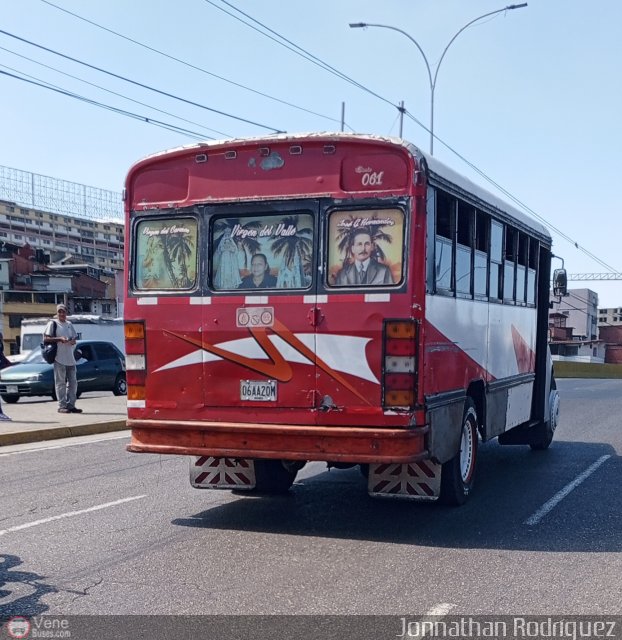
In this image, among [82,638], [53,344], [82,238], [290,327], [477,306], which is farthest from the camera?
[82,238]

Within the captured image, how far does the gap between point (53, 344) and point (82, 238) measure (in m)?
130

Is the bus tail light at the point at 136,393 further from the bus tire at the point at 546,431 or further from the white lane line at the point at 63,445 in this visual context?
the bus tire at the point at 546,431

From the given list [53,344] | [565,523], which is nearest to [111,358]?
[53,344]

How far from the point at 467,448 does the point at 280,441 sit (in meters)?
2.21

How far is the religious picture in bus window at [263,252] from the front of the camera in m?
7.37

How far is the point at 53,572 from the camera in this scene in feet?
19.4

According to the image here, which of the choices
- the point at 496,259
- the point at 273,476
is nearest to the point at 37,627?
the point at 273,476

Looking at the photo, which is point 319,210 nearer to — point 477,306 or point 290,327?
point 290,327

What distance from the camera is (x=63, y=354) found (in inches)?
635

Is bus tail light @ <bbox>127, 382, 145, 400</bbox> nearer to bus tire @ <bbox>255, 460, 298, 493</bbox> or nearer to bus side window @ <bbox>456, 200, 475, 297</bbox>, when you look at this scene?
bus tire @ <bbox>255, 460, 298, 493</bbox>

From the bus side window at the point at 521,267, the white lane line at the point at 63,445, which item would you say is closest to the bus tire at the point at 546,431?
the bus side window at the point at 521,267

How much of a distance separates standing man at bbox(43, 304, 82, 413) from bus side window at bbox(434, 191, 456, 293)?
9514 millimetres

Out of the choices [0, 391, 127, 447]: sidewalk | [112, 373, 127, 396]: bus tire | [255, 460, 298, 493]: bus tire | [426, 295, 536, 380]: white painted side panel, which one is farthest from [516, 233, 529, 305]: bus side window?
[112, 373, 127, 396]: bus tire

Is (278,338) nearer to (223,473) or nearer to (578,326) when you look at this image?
(223,473)
